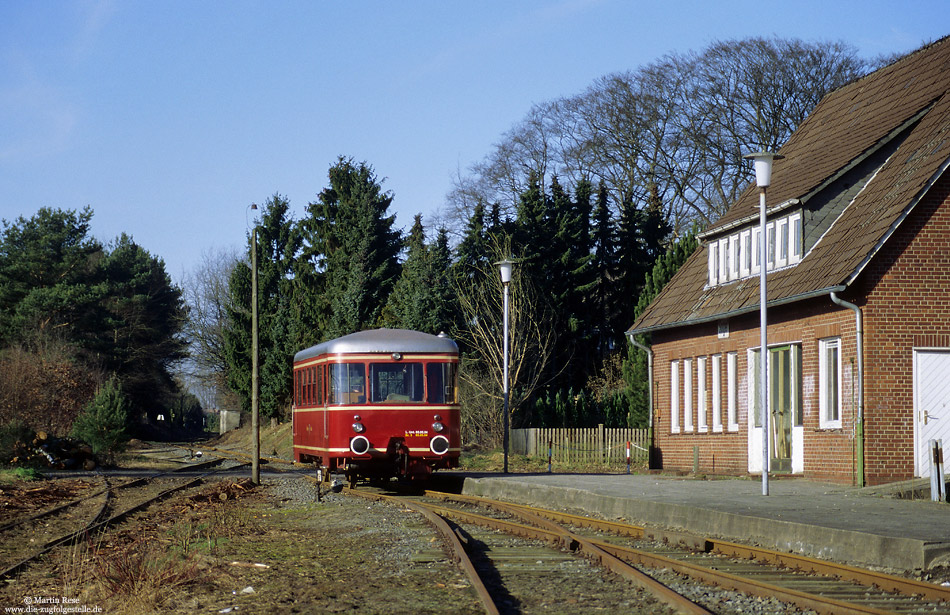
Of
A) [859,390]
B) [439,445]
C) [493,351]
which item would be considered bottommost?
[439,445]

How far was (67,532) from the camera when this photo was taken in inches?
607

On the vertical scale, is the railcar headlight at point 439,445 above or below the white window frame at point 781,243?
below

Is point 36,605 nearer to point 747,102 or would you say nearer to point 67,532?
point 67,532

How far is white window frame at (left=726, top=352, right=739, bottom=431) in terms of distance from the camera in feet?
81.9

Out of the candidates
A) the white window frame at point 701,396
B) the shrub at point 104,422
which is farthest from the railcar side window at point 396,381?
the shrub at point 104,422

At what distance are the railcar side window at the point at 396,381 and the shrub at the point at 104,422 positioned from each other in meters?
16.5

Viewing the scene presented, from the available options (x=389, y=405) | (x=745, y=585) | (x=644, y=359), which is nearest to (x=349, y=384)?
(x=389, y=405)

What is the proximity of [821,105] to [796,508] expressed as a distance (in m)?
17.4

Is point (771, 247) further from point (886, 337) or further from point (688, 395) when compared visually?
point (886, 337)

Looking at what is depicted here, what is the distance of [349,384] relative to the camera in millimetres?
21453

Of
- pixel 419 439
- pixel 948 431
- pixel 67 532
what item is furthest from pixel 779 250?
pixel 67 532

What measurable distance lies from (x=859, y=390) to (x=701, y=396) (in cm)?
754

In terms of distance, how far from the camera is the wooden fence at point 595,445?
33.5 meters

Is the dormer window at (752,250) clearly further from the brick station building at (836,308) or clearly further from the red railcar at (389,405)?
the red railcar at (389,405)
